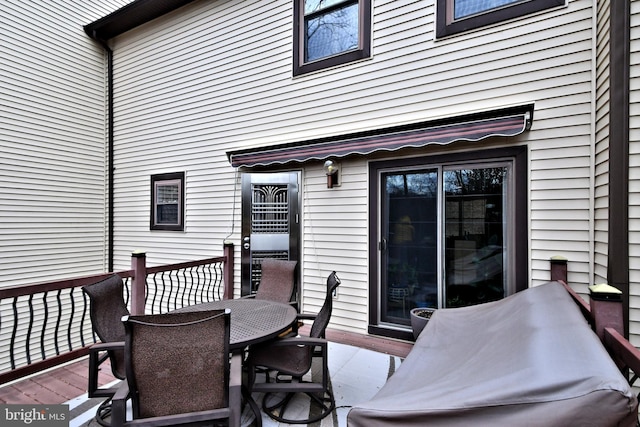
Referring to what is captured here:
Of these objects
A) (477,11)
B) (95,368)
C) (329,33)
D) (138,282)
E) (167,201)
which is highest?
(329,33)

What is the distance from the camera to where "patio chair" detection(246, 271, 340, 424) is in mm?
2342

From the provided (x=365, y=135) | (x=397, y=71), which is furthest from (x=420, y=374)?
(x=397, y=71)

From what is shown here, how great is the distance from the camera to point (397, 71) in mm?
3953

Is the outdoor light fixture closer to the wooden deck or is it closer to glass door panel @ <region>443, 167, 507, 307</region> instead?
glass door panel @ <region>443, 167, 507, 307</region>

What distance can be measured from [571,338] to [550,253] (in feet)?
7.00

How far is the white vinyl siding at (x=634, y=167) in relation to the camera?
2.26m

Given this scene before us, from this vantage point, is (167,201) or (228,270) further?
(167,201)

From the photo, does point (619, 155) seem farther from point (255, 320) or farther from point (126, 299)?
point (126, 299)

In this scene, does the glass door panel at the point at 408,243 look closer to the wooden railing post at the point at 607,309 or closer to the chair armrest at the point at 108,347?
the wooden railing post at the point at 607,309

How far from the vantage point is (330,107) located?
4406 mm

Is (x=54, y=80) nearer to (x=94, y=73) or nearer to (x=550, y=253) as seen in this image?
(x=94, y=73)

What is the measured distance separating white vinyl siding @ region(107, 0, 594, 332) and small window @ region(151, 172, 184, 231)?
0.59 feet

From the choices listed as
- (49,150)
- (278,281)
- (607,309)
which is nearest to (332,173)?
(278,281)

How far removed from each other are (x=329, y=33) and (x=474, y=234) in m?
3.34
